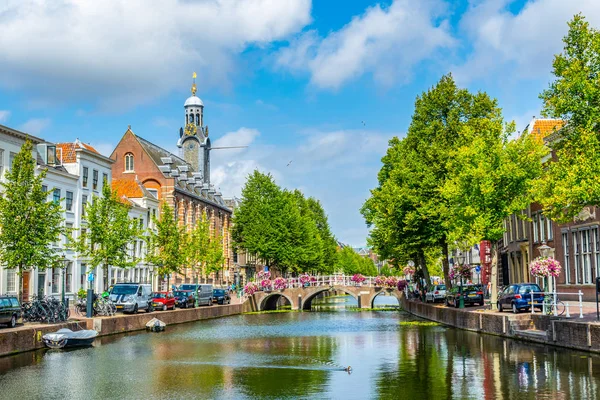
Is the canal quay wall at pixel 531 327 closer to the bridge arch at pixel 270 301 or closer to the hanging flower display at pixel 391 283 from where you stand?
the bridge arch at pixel 270 301

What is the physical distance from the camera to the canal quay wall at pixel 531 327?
2659 centimetres

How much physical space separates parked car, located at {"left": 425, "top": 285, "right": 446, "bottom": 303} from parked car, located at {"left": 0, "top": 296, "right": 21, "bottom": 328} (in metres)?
35.8

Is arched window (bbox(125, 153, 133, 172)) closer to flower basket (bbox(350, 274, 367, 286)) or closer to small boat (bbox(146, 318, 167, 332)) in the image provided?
flower basket (bbox(350, 274, 367, 286))

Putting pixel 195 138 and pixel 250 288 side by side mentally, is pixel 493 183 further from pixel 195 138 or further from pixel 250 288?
pixel 195 138

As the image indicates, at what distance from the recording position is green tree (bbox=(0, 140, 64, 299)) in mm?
37438

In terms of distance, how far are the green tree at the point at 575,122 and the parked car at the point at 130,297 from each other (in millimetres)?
27372

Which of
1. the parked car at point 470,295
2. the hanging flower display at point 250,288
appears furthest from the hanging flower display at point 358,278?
the parked car at point 470,295

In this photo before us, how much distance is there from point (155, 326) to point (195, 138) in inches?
3416

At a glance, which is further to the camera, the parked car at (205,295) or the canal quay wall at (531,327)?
the parked car at (205,295)

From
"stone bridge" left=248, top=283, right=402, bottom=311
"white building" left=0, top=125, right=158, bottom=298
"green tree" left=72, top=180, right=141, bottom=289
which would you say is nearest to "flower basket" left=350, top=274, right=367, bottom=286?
"stone bridge" left=248, top=283, right=402, bottom=311

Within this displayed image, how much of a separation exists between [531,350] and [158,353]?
15.4 meters

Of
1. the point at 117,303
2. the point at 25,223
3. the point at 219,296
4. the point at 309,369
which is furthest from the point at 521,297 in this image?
the point at 219,296

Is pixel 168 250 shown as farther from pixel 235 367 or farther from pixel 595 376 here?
pixel 595 376

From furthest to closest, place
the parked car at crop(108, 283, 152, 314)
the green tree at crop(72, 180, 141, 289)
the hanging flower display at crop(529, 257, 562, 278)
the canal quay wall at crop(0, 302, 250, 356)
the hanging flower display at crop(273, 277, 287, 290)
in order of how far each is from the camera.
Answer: the hanging flower display at crop(273, 277, 287, 290), the green tree at crop(72, 180, 141, 289), the parked car at crop(108, 283, 152, 314), the hanging flower display at crop(529, 257, 562, 278), the canal quay wall at crop(0, 302, 250, 356)
